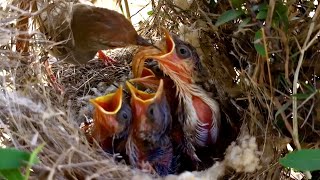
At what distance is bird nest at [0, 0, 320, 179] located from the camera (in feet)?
3.40

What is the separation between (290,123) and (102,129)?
1.33 ft

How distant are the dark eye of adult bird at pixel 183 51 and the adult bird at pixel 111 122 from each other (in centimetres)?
16

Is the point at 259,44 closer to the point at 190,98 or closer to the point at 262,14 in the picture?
the point at 262,14

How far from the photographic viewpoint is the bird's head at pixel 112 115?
1.27 m

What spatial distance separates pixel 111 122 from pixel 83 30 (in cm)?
32

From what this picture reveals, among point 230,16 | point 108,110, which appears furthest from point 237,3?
point 108,110

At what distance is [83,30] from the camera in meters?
1.49

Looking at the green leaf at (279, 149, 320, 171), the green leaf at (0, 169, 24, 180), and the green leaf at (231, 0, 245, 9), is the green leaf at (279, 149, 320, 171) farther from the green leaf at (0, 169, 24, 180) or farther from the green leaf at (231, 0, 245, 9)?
the green leaf at (0, 169, 24, 180)

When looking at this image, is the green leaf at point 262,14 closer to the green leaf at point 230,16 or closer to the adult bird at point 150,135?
the green leaf at point 230,16

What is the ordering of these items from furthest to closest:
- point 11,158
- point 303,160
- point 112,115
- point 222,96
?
point 222,96 → point 112,115 → point 303,160 → point 11,158

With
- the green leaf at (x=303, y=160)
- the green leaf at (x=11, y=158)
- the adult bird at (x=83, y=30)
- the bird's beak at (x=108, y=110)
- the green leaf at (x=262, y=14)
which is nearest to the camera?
the green leaf at (x=11, y=158)

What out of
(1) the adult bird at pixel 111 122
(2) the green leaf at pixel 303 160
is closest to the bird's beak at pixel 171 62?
(1) the adult bird at pixel 111 122

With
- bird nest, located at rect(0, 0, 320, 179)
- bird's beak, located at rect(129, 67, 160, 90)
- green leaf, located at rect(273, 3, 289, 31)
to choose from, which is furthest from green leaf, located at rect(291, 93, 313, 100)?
bird's beak, located at rect(129, 67, 160, 90)

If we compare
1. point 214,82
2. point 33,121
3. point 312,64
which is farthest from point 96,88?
point 312,64
